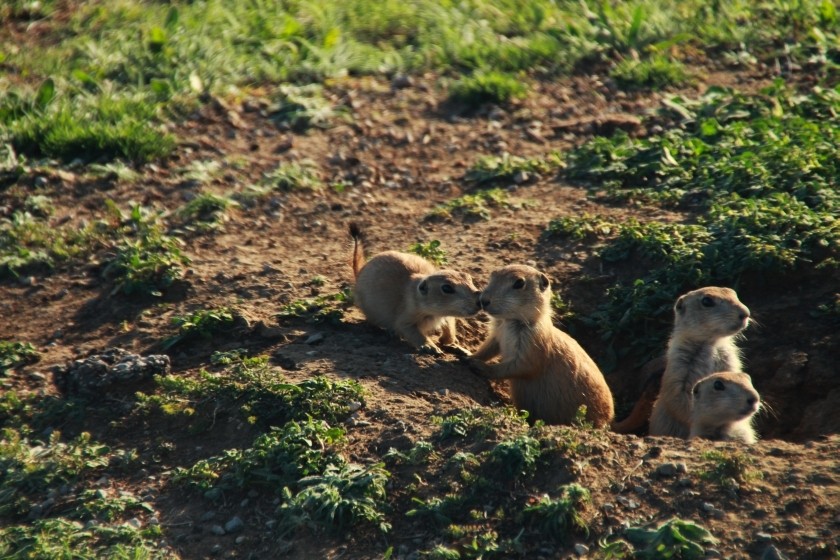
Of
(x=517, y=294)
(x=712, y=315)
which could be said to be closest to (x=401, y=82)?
(x=517, y=294)

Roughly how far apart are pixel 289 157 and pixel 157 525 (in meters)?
4.94

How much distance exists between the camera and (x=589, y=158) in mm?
9242

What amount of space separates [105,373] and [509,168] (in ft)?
13.6

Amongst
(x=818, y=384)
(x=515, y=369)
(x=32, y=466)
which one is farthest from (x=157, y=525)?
(x=818, y=384)

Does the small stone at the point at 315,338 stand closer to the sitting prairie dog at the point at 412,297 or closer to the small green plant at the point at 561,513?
the sitting prairie dog at the point at 412,297

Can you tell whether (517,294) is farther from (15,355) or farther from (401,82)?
(401,82)

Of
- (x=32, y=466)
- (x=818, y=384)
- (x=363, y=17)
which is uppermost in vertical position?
(x=363, y=17)

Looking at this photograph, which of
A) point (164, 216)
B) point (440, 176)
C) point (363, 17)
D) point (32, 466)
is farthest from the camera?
point (363, 17)

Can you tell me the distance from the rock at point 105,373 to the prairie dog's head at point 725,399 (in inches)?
129

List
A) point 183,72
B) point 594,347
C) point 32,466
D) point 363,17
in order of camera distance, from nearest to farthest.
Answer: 1. point 32,466
2. point 594,347
3. point 183,72
4. point 363,17

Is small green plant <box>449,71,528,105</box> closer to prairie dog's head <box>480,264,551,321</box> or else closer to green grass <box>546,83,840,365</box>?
green grass <box>546,83,840,365</box>

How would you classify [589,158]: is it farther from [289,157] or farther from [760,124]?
[289,157]

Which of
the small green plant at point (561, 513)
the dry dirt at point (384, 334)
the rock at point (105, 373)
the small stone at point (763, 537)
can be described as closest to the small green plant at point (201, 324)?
the dry dirt at point (384, 334)

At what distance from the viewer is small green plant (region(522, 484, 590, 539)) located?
4.97 metres
